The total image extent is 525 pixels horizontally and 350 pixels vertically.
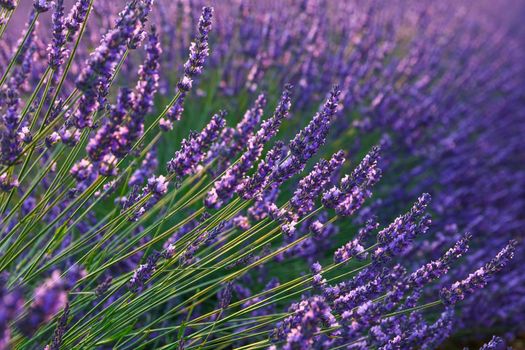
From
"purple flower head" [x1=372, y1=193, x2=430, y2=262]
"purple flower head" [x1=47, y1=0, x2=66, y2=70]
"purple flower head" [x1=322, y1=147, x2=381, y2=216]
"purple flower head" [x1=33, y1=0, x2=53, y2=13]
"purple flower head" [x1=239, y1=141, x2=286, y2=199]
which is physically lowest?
"purple flower head" [x1=372, y1=193, x2=430, y2=262]

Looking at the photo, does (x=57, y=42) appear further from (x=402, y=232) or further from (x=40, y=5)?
(x=402, y=232)

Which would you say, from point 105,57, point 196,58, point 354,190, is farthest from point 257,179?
point 105,57

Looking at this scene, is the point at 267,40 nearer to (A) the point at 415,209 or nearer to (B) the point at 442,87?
(B) the point at 442,87

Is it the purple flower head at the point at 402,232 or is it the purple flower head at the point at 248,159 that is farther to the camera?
the purple flower head at the point at 402,232

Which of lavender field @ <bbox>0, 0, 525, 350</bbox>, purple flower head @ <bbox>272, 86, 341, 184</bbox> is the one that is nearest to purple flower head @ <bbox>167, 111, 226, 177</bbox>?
lavender field @ <bbox>0, 0, 525, 350</bbox>

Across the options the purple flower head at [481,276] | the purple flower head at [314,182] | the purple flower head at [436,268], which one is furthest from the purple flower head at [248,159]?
the purple flower head at [481,276]

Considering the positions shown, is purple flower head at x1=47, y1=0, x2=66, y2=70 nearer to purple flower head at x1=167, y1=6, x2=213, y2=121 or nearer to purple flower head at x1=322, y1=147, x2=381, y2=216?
purple flower head at x1=167, y1=6, x2=213, y2=121

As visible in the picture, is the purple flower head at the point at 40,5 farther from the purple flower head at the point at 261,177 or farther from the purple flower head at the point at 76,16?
the purple flower head at the point at 261,177

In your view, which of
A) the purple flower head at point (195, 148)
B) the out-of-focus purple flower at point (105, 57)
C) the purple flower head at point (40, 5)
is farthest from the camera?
the purple flower head at point (40, 5)

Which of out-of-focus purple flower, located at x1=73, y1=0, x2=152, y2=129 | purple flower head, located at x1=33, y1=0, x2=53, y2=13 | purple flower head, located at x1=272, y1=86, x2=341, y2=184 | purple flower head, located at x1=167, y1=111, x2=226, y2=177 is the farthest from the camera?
purple flower head, located at x1=33, y1=0, x2=53, y2=13
